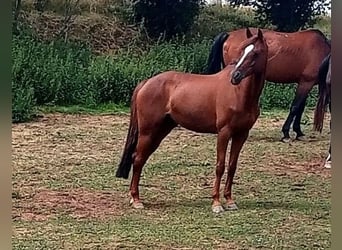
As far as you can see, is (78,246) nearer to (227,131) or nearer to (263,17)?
(227,131)

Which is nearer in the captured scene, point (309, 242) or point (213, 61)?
point (309, 242)

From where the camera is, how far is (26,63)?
6.90 metres

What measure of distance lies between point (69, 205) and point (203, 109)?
83cm

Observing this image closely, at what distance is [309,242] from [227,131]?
682 mm

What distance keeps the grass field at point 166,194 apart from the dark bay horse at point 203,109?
9.0 inches

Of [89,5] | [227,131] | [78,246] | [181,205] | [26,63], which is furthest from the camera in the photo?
[89,5]

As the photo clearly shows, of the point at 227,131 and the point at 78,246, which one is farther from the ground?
the point at 227,131

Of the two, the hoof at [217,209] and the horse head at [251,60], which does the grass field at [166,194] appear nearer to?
the hoof at [217,209]

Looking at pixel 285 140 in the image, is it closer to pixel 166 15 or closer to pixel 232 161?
pixel 232 161

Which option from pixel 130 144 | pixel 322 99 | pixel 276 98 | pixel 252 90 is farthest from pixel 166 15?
pixel 252 90

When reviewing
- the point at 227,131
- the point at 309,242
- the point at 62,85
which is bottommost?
the point at 62,85

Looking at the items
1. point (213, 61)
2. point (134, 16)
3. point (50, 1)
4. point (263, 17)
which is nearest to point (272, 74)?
point (213, 61)

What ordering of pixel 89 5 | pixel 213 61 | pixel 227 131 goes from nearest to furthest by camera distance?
1. pixel 227 131
2. pixel 213 61
3. pixel 89 5

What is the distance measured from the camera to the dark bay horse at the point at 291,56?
17.7ft
